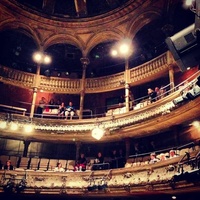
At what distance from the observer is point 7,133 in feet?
49.4

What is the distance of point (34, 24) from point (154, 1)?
8.16 m

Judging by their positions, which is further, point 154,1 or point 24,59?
point 24,59

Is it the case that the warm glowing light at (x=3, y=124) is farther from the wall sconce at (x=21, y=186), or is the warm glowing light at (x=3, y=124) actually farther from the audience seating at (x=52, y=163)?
the audience seating at (x=52, y=163)

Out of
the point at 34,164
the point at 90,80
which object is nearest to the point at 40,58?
the point at 90,80

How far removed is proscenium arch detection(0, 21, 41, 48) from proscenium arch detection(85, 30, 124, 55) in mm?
3589

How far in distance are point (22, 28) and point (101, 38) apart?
553cm

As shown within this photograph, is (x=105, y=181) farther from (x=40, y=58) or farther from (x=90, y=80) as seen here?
(x=40, y=58)

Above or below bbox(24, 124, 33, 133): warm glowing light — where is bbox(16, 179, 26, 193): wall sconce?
below

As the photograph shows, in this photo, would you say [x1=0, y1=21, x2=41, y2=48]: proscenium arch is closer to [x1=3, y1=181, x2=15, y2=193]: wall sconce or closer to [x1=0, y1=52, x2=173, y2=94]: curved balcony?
[x1=0, y1=52, x2=173, y2=94]: curved balcony

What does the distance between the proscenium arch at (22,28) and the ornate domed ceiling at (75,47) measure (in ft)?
2.00

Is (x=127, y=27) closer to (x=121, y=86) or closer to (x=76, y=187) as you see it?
(x=121, y=86)

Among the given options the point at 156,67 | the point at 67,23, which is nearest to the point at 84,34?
the point at 67,23

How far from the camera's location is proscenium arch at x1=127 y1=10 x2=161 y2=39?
1622cm

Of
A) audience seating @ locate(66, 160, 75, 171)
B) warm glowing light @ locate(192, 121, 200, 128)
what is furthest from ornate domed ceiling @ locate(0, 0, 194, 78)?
audience seating @ locate(66, 160, 75, 171)
